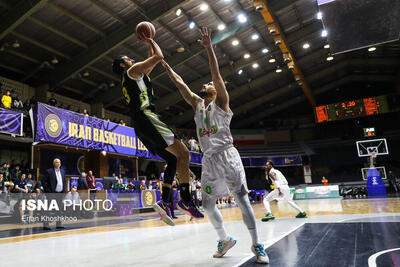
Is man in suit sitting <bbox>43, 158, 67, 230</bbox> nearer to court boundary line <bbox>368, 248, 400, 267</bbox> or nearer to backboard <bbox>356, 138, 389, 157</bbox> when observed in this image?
court boundary line <bbox>368, 248, 400, 267</bbox>

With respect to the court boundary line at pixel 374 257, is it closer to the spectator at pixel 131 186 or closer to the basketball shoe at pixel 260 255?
the basketball shoe at pixel 260 255

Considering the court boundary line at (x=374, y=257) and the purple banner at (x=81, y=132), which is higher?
the purple banner at (x=81, y=132)

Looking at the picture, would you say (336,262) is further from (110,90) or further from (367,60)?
(367,60)

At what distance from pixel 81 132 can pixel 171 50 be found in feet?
23.5

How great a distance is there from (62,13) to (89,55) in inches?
98.2

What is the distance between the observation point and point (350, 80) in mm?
29031

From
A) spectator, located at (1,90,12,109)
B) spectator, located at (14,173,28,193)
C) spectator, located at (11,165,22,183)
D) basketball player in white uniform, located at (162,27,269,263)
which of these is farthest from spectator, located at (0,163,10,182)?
basketball player in white uniform, located at (162,27,269,263)

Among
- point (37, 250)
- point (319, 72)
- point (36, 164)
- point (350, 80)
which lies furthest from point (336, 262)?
point (350, 80)

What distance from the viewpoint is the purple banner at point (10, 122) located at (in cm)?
1026

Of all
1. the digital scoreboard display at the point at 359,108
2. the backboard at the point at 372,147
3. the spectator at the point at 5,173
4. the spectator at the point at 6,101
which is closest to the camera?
the spectator at the point at 5,173

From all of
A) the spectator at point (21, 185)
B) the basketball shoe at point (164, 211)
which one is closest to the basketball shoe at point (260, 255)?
Result: the basketball shoe at point (164, 211)

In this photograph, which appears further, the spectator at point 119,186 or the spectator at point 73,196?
the spectator at point 119,186

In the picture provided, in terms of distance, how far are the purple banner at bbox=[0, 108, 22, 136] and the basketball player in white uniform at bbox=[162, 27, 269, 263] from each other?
30.5 feet

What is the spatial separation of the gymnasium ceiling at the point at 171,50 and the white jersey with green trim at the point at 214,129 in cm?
1055
